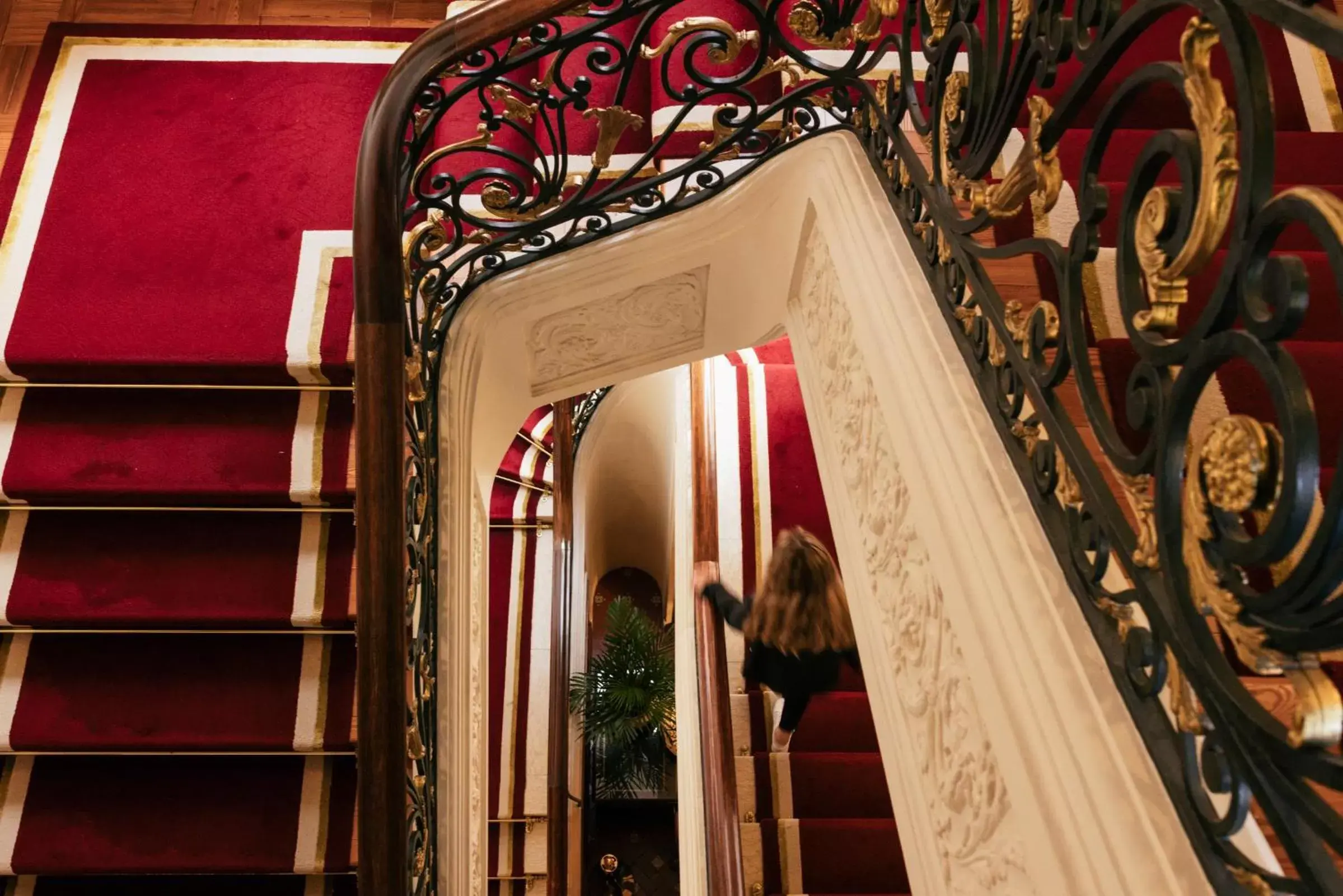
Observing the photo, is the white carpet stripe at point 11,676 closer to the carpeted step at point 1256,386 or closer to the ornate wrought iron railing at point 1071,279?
the ornate wrought iron railing at point 1071,279

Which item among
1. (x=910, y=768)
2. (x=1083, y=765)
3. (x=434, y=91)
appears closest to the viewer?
(x=1083, y=765)

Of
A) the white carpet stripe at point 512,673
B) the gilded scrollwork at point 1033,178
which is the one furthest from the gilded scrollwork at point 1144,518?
the white carpet stripe at point 512,673

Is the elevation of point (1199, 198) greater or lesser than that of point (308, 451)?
lesser

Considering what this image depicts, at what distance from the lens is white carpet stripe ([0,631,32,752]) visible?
2.31m

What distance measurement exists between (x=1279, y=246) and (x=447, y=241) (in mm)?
1785

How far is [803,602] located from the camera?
3.07 meters

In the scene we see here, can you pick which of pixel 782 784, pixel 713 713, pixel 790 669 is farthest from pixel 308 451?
pixel 782 784

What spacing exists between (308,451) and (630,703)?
16.1ft

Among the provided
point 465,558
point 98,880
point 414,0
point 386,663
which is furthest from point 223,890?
point 414,0

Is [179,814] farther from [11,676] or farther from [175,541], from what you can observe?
[175,541]

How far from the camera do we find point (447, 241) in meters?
2.21

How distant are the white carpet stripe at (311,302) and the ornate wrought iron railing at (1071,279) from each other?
51 centimetres

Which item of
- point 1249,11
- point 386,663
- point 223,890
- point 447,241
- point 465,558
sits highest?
point 447,241

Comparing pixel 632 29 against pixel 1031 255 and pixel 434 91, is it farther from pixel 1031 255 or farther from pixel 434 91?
pixel 1031 255
